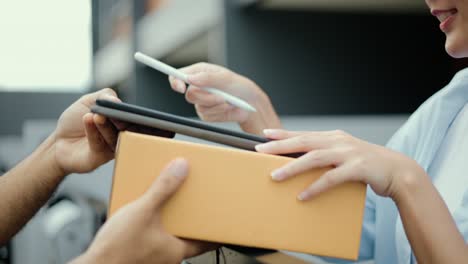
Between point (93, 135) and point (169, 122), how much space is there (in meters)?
0.17

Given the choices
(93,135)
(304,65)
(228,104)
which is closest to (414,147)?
(228,104)

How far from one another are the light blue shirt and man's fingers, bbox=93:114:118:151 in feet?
1.47

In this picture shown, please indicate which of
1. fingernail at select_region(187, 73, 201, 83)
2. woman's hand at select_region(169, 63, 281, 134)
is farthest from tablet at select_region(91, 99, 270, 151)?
woman's hand at select_region(169, 63, 281, 134)

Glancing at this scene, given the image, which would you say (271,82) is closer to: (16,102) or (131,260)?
(131,260)

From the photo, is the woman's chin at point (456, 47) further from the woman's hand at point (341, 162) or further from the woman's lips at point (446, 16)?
the woman's hand at point (341, 162)

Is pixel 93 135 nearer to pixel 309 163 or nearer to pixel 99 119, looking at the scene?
pixel 99 119

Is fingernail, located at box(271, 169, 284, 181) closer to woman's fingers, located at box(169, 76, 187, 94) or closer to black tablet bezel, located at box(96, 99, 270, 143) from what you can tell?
black tablet bezel, located at box(96, 99, 270, 143)

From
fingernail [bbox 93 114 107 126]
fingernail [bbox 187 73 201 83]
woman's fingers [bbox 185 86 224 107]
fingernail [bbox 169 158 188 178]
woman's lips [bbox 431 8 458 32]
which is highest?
woman's lips [bbox 431 8 458 32]

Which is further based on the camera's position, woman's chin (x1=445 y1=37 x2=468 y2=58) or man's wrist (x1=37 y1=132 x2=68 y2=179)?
man's wrist (x1=37 y1=132 x2=68 y2=179)

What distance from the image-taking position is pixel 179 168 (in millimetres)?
563

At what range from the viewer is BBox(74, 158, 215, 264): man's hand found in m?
0.55

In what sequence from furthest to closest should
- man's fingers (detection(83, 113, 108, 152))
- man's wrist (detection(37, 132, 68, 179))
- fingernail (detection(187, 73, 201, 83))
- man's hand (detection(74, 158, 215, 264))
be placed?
man's wrist (detection(37, 132, 68, 179))
fingernail (detection(187, 73, 201, 83))
man's fingers (detection(83, 113, 108, 152))
man's hand (detection(74, 158, 215, 264))

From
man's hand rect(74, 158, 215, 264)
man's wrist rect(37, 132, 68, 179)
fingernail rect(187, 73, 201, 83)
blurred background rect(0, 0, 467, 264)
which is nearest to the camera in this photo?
man's hand rect(74, 158, 215, 264)

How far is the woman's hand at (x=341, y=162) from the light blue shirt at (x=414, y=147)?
0.28 m
